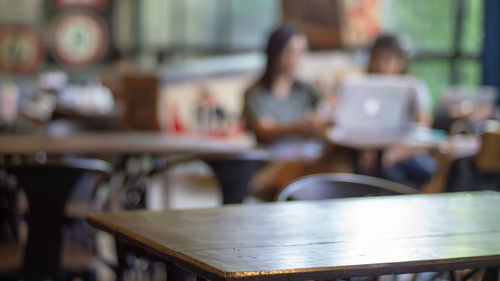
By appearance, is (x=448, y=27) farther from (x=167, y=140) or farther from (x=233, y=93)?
(x=167, y=140)

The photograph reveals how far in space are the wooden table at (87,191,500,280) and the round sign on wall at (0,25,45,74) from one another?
12143 millimetres

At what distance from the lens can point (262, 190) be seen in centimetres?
436

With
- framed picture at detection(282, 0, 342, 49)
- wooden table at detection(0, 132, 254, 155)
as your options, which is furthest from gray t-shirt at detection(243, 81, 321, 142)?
framed picture at detection(282, 0, 342, 49)

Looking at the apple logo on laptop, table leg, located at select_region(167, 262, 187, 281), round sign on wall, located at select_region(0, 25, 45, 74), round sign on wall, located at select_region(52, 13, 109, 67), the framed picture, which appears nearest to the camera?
table leg, located at select_region(167, 262, 187, 281)

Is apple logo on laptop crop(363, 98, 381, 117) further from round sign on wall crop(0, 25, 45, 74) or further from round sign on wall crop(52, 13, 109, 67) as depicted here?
round sign on wall crop(52, 13, 109, 67)

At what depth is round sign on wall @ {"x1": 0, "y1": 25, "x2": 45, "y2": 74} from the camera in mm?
13594

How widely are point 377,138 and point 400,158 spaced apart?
29.5 inches

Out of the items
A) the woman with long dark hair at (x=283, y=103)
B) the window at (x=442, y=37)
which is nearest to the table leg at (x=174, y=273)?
the woman with long dark hair at (x=283, y=103)

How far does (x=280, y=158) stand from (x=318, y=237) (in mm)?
2703

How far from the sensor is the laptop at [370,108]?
457cm

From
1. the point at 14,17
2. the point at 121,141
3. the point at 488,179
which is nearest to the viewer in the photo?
the point at 488,179

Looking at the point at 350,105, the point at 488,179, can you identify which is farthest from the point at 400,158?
the point at 488,179

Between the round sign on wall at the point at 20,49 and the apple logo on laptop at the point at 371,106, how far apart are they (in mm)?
9907

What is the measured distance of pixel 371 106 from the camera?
182 inches
